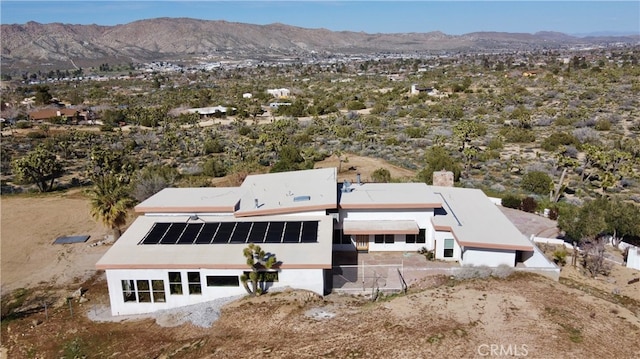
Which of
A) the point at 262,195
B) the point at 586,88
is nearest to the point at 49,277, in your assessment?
the point at 262,195

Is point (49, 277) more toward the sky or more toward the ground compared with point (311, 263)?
more toward the ground

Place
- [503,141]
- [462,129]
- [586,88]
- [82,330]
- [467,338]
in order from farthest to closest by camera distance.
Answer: [586,88], [503,141], [462,129], [82,330], [467,338]

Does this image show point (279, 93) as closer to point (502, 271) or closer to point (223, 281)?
point (223, 281)

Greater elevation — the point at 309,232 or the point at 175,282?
the point at 309,232

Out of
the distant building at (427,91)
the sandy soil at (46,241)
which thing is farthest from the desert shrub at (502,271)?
the distant building at (427,91)

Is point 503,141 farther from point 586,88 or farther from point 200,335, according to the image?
point 200,335

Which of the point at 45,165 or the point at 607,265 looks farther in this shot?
the point at 45,165

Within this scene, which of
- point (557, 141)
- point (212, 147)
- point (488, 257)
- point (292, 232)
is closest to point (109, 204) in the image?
point (292, 232)
